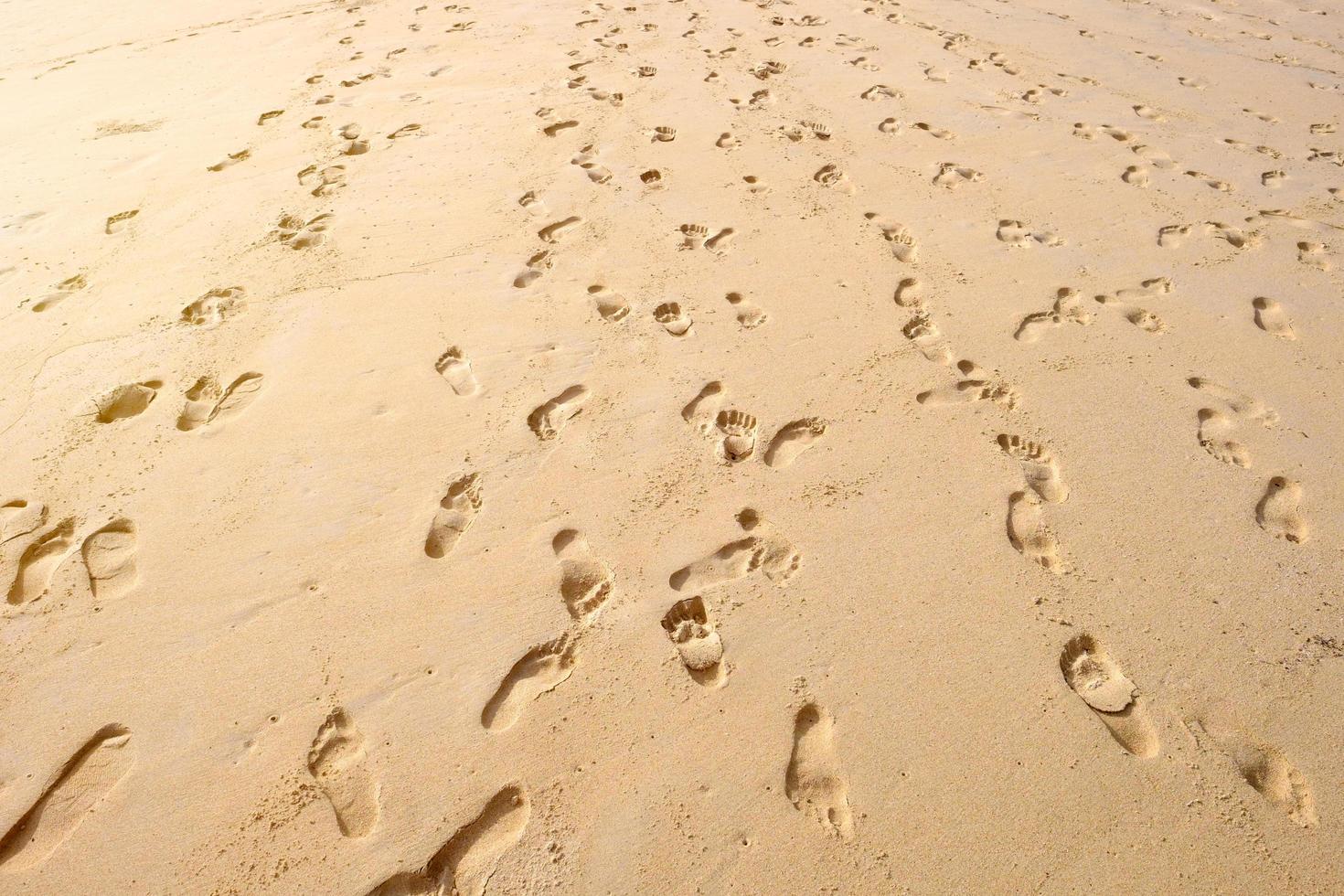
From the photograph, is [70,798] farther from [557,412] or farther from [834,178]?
[834,178]

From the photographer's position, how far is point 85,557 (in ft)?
5.76

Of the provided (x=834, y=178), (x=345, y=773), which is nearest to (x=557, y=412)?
(x=345, y=773)

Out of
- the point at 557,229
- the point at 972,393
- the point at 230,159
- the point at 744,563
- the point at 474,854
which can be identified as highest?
the point at 230,159

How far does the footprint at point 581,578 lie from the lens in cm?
164

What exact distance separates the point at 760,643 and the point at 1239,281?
101 inches

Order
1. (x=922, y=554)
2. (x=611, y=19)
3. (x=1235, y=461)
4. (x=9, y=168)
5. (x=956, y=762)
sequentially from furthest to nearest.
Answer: (x=611, y=19) → (x=9, y=168) → (x=1235, y=461) → (x=922, y=554) → (x=956, y=762)

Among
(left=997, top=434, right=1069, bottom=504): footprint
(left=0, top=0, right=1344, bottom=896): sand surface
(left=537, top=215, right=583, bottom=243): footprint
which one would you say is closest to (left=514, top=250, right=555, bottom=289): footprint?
(left=0, top=0, right=1344, bottom=896): sand surface

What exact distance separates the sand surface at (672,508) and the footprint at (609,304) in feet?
0.08

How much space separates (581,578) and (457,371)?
0.94m

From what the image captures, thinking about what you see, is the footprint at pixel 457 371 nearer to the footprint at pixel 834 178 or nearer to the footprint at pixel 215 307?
the footprint at pixel 215 307

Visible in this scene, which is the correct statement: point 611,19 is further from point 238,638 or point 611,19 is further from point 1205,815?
point 1205,815

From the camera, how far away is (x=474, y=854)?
4.20ft

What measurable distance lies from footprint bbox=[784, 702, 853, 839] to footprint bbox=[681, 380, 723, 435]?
91cm

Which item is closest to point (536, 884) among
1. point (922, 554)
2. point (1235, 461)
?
point (922, 554)
